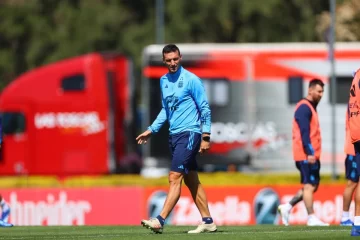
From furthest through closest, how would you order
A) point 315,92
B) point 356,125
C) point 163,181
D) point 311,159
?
point 163,181 → point 315,92 → point 311,159 → point 356,125

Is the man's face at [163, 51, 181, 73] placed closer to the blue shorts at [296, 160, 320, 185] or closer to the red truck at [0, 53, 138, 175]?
the blue shorts at [296, 160, 320, 185]

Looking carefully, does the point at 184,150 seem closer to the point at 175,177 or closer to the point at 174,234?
the point at 175,177

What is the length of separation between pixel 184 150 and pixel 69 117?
72.4ft

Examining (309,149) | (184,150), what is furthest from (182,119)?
(309,149)

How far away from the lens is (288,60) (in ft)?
110

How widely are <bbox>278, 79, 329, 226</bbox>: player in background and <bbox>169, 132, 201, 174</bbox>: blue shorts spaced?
10.9ft

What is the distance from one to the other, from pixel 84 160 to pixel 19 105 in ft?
8.24

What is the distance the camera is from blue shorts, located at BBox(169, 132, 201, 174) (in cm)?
1503

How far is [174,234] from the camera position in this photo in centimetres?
1502

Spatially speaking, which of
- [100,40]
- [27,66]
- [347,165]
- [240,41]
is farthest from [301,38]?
[347,165]

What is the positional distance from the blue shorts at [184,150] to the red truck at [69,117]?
69.9ft

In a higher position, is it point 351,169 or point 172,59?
point 172,59

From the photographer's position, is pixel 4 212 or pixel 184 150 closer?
pixel 184 150

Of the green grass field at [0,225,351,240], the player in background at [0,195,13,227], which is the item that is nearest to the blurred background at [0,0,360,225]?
the player in background at [0,195,13,227]
